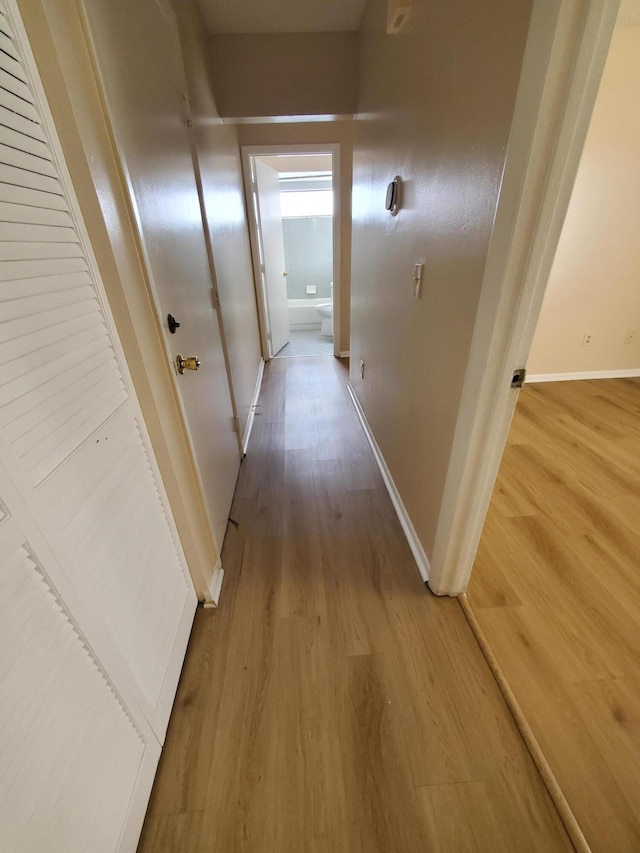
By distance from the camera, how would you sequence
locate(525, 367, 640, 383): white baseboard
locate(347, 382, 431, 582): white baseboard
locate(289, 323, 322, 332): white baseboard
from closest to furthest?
locate(347, 382, 431, 582): white baseboard → locate(525, 367, 640, 383): white baseboard → locate(289, 323, 322, 332): white baseboard

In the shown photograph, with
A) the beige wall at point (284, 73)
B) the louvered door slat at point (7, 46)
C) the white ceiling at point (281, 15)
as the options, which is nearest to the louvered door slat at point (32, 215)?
the louvered door slat at point (7, 46)

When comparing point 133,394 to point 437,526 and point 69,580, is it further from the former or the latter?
point 437,526

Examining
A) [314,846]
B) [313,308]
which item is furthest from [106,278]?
[313,308]

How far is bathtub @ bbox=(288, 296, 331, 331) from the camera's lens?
5719 mm

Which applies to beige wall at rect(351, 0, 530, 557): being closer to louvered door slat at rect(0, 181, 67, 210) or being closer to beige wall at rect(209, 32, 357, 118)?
beige wall at rect(209, 32, 357, 118)

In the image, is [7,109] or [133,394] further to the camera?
[133,394]

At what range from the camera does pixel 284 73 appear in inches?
78.2

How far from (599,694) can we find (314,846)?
93 centimetres

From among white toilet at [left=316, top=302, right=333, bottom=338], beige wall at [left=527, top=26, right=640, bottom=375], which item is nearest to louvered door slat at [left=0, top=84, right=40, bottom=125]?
beige wall at [left=527, top=26, right=640, bottom=375]

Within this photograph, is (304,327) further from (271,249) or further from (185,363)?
(185,363)

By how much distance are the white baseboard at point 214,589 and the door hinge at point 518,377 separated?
4.19 feet

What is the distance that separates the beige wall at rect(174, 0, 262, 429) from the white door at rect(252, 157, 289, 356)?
13.1 inches

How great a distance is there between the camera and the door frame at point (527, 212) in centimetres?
61

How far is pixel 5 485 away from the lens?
52 centimetres
